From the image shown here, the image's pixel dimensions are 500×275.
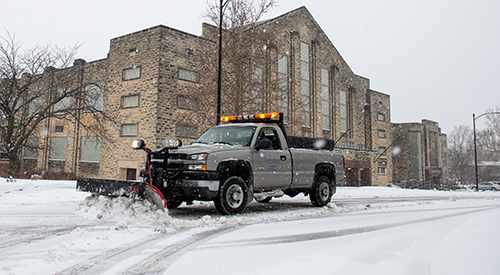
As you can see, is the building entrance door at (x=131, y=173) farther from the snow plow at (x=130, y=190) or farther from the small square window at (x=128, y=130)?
the snow plow at (x=130, y=190)

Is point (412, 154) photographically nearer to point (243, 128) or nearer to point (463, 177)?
point (463, 177)

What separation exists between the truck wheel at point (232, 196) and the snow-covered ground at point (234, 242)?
8.6 inches

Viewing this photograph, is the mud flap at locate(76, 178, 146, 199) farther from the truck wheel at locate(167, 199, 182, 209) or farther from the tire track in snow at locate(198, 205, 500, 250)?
the tire track in snow at locate(198, 205, 500, 250)

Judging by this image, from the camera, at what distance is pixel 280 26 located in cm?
2991

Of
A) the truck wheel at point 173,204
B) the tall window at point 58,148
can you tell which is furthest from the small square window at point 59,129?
the truck wheel at point 173,204

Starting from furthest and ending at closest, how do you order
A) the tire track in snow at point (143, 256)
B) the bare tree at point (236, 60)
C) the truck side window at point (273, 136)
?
the bare tree at point (236, 60) → the truck side window at point (273, 136) → the tire track in snow at point (143, 256)

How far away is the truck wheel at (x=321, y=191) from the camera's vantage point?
9445mm

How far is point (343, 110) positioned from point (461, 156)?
2029 inches

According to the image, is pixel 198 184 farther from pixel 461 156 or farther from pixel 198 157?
pixel 461 156

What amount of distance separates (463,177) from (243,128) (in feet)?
264

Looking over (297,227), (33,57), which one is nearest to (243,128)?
(297,227)

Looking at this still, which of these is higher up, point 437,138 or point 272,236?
point 437,138

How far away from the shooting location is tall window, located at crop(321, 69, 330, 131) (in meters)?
33.9

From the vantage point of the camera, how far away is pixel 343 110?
3641 cm
